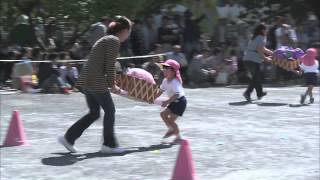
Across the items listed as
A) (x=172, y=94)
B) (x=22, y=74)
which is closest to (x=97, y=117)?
(x=172, y=94)

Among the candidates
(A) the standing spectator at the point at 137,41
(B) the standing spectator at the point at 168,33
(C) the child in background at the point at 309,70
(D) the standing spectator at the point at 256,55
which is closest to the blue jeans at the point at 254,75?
(D) the standing spectator at the point at 256,55

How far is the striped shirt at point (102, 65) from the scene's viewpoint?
8492 millimetres

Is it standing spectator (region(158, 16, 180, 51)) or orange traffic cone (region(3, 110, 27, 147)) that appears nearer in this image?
orange traffic cone (region(3, 110, 27, 147))

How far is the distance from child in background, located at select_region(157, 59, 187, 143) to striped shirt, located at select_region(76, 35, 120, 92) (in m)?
1.15

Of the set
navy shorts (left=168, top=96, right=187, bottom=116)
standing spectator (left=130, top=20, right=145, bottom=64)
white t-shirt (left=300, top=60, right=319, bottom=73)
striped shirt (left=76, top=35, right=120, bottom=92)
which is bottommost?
standing spectator (left=130, top=20, right=145, bottom=64)

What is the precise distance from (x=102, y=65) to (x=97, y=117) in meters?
0.74

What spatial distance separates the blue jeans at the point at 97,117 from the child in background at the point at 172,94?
40.3 inches

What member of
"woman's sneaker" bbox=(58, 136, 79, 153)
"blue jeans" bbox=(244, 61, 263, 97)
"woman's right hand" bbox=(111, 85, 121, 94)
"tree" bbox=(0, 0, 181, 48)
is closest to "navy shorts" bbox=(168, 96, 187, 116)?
"woman's right hand" bbox=(111, 85, 121, 94)

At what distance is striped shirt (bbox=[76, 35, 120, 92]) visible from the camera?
8.49 meters

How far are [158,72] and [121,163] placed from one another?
818 centimetres

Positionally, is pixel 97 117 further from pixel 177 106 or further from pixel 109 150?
pixel 177 106

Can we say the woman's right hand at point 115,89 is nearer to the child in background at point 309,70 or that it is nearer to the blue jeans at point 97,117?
the blue jeans at point 97,117

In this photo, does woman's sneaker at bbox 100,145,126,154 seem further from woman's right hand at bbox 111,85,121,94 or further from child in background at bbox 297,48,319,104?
child in background at bbox 297,48,319,104

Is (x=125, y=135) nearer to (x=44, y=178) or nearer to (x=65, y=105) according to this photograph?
(x=44, y=178)
